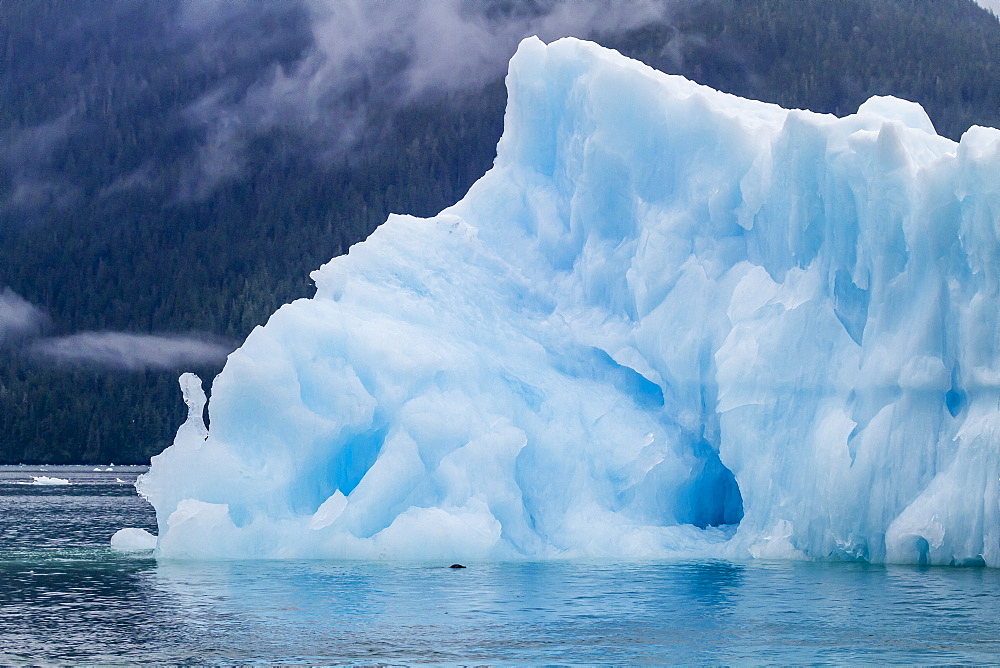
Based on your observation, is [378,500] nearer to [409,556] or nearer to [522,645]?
[409,556]

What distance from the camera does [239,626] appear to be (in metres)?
16.7

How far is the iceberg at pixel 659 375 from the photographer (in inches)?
824

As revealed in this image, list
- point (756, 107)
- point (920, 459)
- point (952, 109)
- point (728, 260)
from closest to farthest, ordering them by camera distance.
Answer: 1. point (920, 459)
2. point (728, 260)
3. point (756, 107)
4. point (952, 109)

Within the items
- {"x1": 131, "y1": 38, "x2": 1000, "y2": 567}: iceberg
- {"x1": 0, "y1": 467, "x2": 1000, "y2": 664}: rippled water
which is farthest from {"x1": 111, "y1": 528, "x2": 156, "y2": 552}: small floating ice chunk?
{"x1": 131, "y1": 38, "x2": 1000, "y2": 567}: iceberg

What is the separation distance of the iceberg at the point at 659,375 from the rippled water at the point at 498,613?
936 millimetres

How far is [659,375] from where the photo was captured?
25.1 metres

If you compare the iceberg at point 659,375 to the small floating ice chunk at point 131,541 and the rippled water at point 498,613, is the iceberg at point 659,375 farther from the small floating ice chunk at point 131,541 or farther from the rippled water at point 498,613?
the small floating ice chunk at point 131,541

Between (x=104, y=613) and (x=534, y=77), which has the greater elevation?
(x=534, y=77)

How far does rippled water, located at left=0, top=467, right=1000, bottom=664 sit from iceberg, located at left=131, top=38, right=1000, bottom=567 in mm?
936

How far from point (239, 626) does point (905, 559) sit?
10.8 m

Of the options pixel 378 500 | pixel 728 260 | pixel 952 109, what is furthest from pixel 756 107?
pixel 952 109

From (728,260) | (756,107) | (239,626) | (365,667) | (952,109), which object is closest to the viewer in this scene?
(365,667)

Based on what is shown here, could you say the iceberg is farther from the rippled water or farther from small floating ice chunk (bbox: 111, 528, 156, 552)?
small floating ice chunk (bbox: 111, 528, 156, 552)

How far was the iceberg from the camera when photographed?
Answer: 68.7ft
